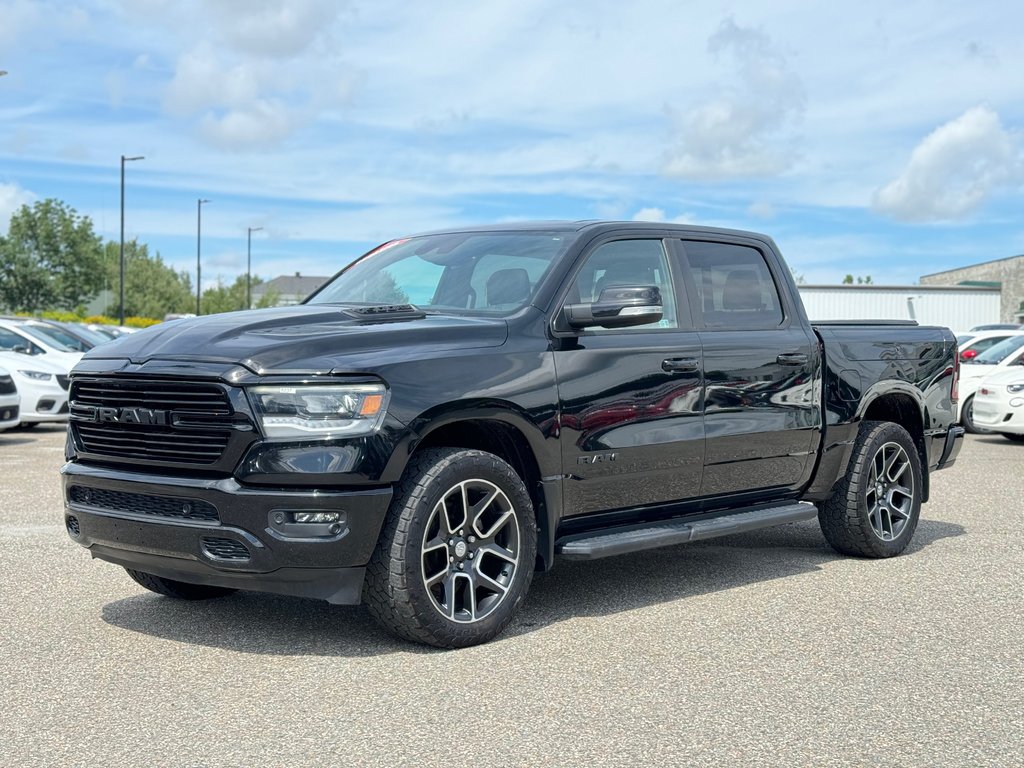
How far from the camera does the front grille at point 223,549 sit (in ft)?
16.7

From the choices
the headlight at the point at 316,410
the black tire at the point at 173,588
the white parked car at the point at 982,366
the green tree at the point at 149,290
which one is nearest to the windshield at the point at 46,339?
the white parked car at the point at 982,366

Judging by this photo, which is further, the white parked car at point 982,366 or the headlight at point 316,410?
the white parked car at point 982,366

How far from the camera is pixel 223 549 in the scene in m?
5.10

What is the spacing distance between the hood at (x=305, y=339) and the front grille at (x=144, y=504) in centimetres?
56

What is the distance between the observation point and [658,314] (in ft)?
19.4

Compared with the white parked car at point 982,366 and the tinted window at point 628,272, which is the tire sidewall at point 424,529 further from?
the white parked car at point 982,366

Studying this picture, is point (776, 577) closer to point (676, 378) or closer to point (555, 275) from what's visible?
point (676, 378)

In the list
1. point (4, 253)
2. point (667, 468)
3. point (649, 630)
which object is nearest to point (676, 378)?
point (667, 468)

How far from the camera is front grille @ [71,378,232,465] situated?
5.07m

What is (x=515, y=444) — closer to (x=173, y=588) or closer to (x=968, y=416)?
(x=173, y=588)

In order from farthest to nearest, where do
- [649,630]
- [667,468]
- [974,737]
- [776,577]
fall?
[776,577], [667,468], [649,630], [974,737]

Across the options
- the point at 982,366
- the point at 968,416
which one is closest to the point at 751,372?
the point at 968,416

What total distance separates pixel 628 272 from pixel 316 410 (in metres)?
2.11

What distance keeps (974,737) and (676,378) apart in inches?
97.1
